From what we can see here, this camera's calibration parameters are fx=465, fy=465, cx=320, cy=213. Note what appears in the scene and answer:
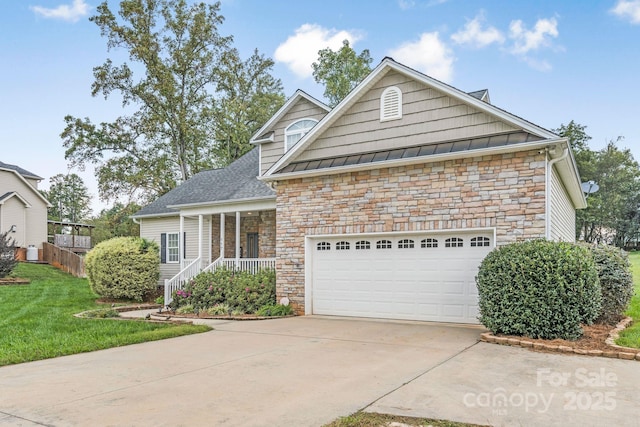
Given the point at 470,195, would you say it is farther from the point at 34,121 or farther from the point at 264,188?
the point at 34,121

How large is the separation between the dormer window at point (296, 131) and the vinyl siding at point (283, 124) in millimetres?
129

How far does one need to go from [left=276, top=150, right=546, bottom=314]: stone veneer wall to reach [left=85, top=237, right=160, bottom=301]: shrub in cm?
615

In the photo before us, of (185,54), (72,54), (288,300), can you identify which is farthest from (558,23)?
(185,54)

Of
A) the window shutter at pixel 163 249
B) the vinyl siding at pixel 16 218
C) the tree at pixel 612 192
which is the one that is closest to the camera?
the window shutter at pixel 163 249

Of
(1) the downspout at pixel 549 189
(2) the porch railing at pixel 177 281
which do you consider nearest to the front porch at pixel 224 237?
(2) the porch railing at pixel 177 281

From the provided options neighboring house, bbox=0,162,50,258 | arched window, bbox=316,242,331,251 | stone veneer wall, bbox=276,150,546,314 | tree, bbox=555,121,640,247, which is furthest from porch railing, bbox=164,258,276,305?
tree, bbox=555,121,640,247

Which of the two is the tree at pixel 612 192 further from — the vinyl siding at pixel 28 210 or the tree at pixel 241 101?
the vinyl siding at pixel 28 210

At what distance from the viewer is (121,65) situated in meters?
28.0

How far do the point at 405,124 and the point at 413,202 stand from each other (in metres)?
1.87

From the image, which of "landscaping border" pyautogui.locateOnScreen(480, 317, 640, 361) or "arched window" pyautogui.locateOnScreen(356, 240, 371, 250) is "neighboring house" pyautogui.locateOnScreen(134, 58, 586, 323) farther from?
"landscaping border" pyautogui.locateOnScreen(480, 317, 640, 361)

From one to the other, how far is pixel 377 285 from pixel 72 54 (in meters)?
17.4

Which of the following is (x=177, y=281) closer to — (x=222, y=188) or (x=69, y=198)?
(x=222, y=188)

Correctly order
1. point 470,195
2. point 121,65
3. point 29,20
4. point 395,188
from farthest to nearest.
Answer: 1. point 121,65
2. point 29,20
3. point 395,188
4. point 470,195

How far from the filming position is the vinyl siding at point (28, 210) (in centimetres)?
2719
